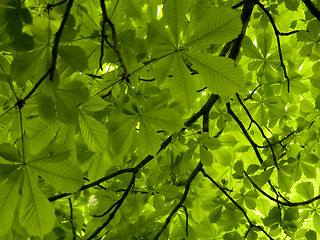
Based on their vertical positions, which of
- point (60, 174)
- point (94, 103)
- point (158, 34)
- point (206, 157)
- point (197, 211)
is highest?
point (158, 34)

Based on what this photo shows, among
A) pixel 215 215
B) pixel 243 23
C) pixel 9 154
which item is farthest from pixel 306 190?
pixel 9 154

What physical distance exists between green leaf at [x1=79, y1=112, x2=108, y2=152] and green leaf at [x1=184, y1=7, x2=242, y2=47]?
485 millimetres

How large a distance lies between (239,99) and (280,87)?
33 centimetres

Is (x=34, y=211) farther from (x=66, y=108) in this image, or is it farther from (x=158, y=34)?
(x=158, y=34)

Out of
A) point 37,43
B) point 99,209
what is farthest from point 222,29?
point 99,209

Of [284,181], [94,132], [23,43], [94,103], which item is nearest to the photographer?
[23,43]

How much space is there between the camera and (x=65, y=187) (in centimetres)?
111

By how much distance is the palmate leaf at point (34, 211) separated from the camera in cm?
106

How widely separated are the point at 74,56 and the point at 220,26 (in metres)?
0.41

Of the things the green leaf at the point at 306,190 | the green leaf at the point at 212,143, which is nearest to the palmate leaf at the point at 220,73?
the green leaf at the point at 212,143

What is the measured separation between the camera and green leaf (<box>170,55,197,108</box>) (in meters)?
1.06

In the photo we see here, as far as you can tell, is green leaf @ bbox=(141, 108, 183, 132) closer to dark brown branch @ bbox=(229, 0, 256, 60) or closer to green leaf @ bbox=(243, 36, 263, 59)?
dark brown branch @ bbox=(229, 0, 256, 60)

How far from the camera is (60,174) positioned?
1107 millimetres

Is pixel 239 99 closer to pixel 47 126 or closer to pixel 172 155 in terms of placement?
pixel 172 155
